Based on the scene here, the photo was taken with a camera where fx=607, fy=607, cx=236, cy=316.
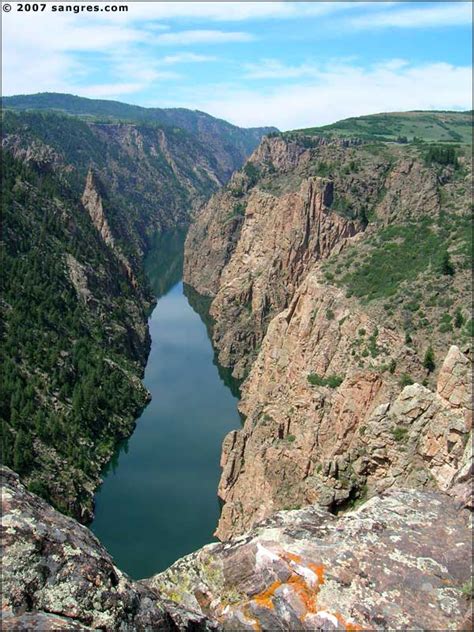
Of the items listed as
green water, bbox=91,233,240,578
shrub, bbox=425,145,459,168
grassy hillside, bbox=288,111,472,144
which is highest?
grassy hillside, bbox=288,111,472,144

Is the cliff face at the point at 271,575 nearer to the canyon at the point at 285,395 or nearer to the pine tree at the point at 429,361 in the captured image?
the canyon at the point at 285,395

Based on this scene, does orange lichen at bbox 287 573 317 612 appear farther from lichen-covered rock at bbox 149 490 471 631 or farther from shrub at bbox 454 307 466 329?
shrub at bbox 454 307 466 329

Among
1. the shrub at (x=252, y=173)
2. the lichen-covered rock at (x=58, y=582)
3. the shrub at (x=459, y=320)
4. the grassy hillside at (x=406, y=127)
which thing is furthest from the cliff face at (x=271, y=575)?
the grassy hillside at (x=406, y=127)

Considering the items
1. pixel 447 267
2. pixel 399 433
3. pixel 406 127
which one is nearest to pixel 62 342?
pixel 447 267

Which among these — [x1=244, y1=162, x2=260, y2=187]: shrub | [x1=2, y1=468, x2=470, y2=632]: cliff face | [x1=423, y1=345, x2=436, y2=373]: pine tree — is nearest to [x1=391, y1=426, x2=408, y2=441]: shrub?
[x1=2, y1=468, x2=470, y2=632]: cliff face

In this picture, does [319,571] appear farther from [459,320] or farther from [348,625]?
[459,320]
